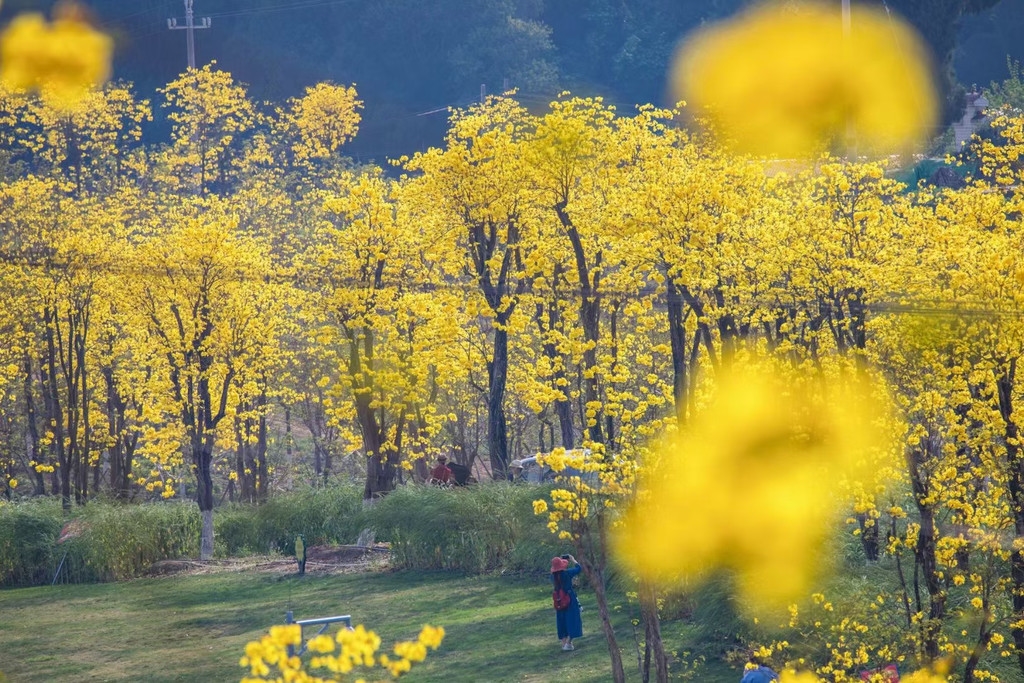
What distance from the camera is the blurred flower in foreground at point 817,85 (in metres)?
32.5

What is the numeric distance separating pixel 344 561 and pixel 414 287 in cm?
668

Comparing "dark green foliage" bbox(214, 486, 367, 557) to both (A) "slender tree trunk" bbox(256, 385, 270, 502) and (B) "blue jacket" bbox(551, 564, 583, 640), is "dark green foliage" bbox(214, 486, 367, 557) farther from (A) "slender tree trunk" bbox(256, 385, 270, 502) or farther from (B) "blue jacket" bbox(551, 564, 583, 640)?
(B) "blue jacket" bbox(551, 564, 583, 640)

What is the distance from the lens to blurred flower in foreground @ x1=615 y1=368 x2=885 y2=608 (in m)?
15.8

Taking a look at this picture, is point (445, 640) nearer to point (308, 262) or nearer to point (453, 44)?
point (308, 262)

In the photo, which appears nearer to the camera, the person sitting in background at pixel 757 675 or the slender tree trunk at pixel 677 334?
the person sitting in background at pixel 757 675

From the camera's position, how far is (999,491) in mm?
13461

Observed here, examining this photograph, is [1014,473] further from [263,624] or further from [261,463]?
[261,463]

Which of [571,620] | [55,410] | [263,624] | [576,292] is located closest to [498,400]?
[576,292]

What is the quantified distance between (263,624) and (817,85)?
2184cm

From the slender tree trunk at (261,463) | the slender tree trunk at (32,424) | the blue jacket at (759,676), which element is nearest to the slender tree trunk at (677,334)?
the blue jacket at (759,676)

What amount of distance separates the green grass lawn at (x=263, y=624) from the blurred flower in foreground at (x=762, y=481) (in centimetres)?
126

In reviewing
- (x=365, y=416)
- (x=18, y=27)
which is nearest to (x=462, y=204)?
(x=365, y=416)

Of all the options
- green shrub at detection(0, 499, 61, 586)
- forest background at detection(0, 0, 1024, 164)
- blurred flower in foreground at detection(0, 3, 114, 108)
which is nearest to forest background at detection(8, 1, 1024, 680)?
blurred flower in foreground at detection(0, 3, 114, 108)

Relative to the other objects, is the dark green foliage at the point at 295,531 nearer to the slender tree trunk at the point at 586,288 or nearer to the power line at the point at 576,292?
the slender tree trunk at the point at 586,288
